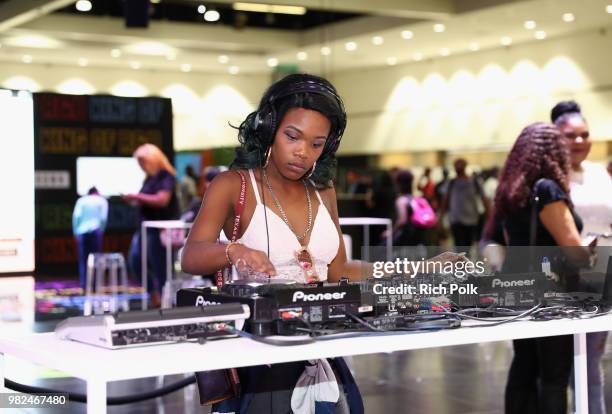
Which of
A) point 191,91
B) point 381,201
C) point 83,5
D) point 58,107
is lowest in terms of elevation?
point 381,201

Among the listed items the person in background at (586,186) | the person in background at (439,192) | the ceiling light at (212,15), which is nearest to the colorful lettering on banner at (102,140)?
the person in background at (586,186)

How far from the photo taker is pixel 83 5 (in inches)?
439

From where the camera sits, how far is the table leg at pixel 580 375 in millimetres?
2453

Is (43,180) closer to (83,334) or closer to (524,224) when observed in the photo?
(524,224)

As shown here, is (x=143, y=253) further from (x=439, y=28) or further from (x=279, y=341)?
(x=439, y=28)

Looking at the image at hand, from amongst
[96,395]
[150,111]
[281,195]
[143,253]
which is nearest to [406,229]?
[143,253]

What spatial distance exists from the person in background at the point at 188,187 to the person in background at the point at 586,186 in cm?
910

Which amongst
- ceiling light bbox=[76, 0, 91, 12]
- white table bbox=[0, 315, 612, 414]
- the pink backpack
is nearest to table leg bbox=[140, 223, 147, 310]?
the pink backpack

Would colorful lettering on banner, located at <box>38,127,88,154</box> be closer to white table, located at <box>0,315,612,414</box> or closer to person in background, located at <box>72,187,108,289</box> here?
person in background, located at <box>72,187,108,289</box>

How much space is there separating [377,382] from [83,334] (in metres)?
3.89

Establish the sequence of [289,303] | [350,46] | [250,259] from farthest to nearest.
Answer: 1. [350,46]
2. [250,259]
3. [289,303]

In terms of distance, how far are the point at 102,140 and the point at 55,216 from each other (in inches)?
25.8

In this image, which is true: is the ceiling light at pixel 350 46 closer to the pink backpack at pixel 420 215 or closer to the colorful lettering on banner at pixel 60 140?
the pink backpack at pixel 420 215

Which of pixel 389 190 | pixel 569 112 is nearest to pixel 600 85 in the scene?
pixel 389 190
